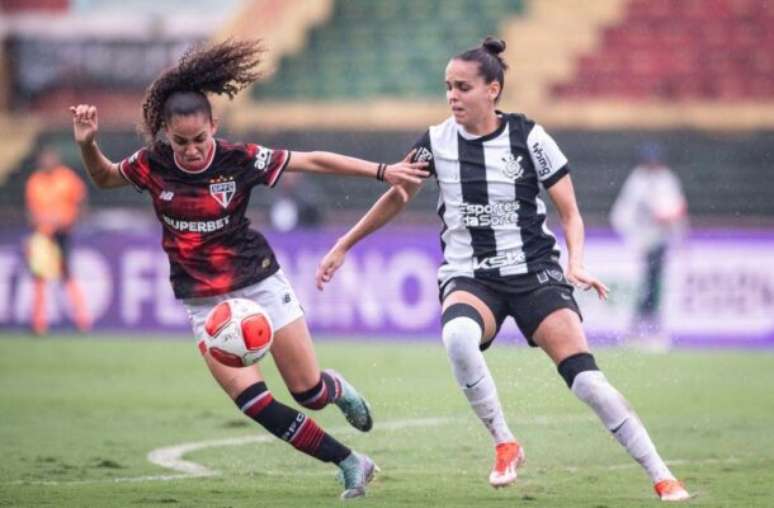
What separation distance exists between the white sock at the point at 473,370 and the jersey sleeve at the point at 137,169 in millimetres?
1613

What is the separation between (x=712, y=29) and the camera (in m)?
25.1

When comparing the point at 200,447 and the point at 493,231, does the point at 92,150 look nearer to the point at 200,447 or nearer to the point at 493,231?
the point at 493,231

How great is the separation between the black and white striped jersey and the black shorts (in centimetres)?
4

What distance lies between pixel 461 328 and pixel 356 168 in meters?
0.90

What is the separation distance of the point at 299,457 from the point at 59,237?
10.6 metres

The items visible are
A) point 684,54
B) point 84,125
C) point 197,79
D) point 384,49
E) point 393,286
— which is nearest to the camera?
point 84,125

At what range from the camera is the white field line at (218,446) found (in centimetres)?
844

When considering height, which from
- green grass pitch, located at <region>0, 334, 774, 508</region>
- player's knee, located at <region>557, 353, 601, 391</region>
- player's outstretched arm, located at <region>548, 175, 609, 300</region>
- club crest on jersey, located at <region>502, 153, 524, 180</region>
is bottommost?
green grass pitch, located at <region>0, 334, 774, 508</region>

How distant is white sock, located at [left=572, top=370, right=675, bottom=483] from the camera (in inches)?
289

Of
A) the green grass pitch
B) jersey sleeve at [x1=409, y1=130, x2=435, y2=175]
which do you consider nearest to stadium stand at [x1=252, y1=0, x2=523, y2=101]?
the green grass pitch

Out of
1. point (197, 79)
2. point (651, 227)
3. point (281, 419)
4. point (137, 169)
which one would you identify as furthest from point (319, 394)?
point (651, 227)

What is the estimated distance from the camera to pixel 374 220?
7922mm

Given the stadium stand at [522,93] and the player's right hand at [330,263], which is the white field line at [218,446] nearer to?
the player's right hand at [330,263]

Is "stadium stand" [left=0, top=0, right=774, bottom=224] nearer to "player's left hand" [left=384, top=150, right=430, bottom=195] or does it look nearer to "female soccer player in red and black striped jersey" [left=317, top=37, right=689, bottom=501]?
"female soccer player in red and black striped jersey" [left=317, top=37, right=689, bottom=501]
